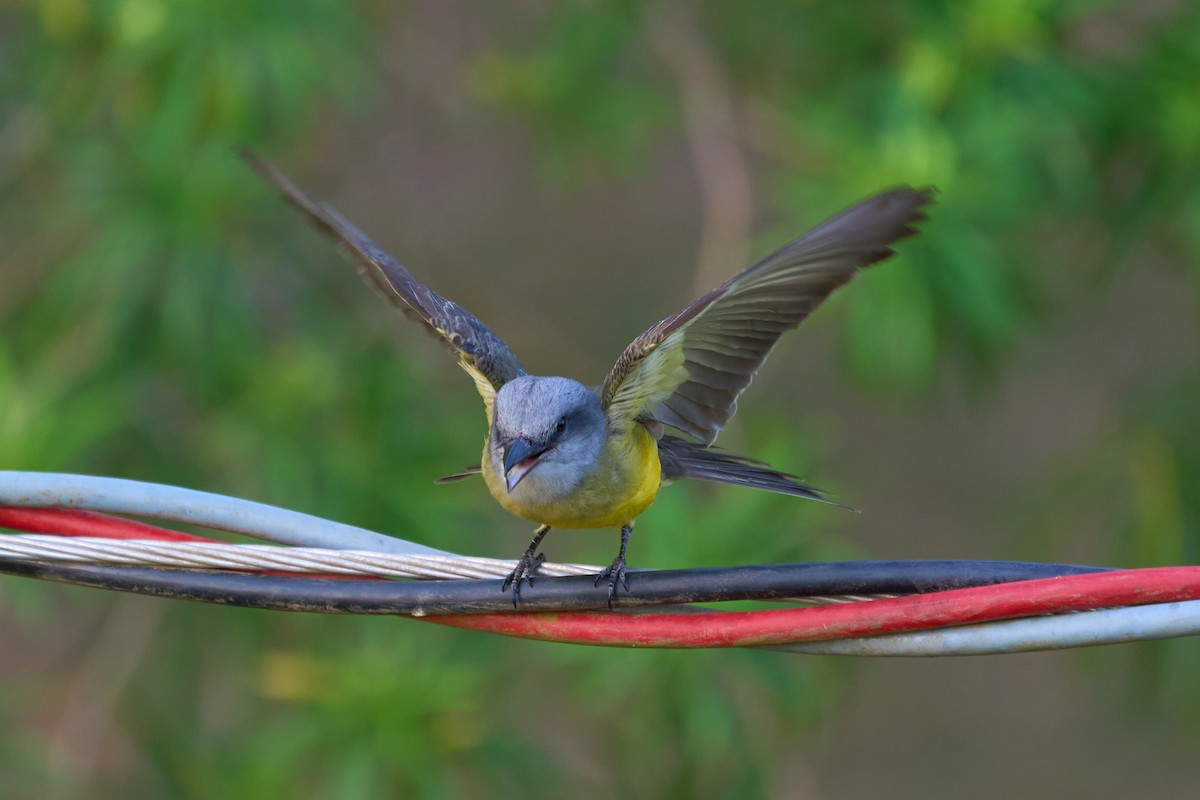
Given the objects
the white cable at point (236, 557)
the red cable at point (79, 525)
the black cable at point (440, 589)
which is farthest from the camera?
the red cable at point (79, 525)

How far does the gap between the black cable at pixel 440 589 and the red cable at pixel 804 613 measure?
0.03m

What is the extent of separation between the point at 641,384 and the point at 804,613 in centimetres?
120

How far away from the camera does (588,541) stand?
16.7 feet

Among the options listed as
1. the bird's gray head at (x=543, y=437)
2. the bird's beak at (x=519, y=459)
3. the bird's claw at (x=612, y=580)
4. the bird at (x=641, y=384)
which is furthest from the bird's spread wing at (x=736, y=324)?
the bird's claw at (x=612, y=580)

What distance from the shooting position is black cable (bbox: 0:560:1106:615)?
2.26 metres

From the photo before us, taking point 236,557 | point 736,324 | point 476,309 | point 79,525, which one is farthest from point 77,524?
point 476,309

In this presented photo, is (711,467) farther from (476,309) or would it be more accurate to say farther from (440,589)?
(476,309)

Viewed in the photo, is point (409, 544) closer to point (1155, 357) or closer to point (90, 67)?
point (90, 67)

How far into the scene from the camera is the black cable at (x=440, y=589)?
2258mm

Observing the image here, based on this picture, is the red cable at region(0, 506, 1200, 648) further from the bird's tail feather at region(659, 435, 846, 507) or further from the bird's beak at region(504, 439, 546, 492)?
the bird's tail feather at region(659, 435, 846, 507)

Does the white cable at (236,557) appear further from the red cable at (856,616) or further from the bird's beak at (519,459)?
the bird's beak at (519,459)

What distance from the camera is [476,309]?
6922mm

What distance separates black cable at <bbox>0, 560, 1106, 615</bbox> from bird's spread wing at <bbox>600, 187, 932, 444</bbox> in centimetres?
72

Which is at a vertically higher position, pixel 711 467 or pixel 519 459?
pixel 711 467
